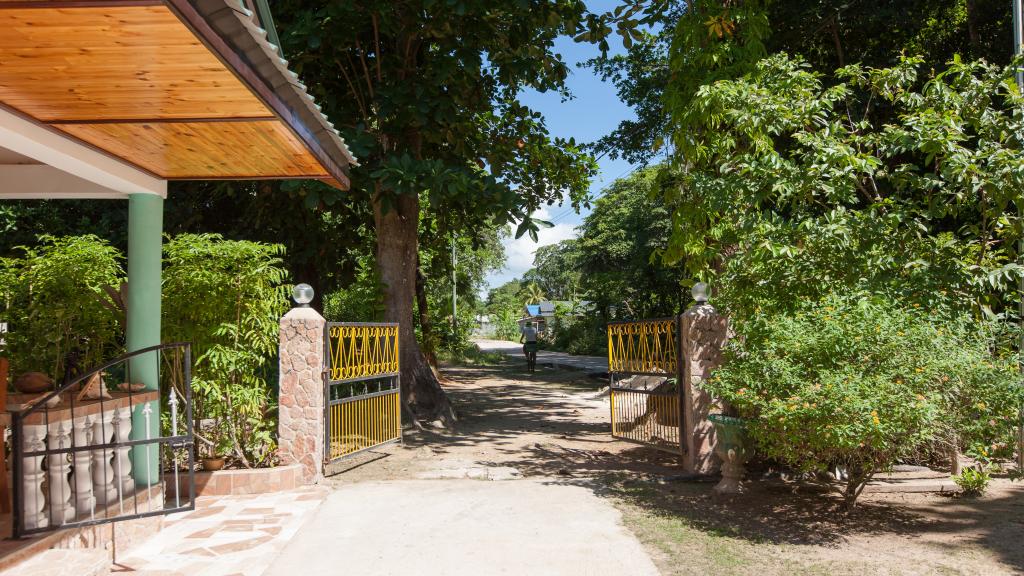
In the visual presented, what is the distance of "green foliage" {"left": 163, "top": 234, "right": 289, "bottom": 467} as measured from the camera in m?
7.22

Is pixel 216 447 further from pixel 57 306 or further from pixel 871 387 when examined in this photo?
pixel 871 387

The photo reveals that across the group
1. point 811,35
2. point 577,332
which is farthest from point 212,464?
point 577,332

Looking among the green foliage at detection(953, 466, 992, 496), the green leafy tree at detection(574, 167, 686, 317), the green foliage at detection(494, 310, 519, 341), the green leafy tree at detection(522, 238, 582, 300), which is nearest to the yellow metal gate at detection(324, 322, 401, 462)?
the green foliage at detection(953, 466, 992, 496)

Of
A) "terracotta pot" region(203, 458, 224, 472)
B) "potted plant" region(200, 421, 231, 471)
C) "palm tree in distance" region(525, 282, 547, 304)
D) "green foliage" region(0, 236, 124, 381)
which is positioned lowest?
"terracotta pot" region(203, 458, 224, 472)

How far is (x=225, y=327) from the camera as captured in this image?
7238 millimetres

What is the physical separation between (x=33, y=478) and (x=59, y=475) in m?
0.21

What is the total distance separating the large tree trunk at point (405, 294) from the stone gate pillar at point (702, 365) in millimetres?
5286

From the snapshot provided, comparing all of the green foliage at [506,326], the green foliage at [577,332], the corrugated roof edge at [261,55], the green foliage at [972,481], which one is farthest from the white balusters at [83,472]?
the green foliage at [506,326]

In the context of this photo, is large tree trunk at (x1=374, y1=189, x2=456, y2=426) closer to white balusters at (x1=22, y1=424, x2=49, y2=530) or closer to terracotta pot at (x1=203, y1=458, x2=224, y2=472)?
terracotta pot at (x1=203, y1=458, x2=224, y2=472)

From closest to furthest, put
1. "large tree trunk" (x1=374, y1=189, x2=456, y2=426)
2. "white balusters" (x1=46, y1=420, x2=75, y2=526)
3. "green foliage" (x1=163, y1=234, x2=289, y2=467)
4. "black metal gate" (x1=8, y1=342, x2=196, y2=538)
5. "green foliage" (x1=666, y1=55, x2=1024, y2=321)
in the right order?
1. "black metal gate" (x1=8, y1=342, x2=196, y2=538)
2. "white balusters" (x1=46, y1=420, x2=75, y2=526)
3. "green foliage" (x1=666, y1=55, x2=1024, y2=321)
4. "green foliage" (x1=163, y1=234, x2=289, y2=467)
5. "large tree trunk" (x1=374, y1=189, x2=456, y2=426)

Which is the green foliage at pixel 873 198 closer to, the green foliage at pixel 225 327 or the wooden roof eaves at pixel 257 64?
the wooden roof eaves at pixel 257 64

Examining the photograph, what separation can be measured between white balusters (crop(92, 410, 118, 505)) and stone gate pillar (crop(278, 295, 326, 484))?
2309 millimetres

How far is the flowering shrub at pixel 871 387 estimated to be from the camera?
5.43 meters

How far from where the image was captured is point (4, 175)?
5.99 m
